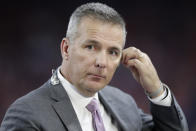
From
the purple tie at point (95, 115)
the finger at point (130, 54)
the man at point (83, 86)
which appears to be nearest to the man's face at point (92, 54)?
the man at point (83, 86)

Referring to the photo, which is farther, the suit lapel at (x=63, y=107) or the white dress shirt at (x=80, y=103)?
the white dress shirt at (x=80, y=103)

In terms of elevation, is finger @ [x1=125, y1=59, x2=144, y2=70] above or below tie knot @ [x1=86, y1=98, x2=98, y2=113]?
above

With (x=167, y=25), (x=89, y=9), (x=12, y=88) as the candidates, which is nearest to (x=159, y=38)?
(x=167, y=25)

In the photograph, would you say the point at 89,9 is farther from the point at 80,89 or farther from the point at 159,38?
the point at 159,38

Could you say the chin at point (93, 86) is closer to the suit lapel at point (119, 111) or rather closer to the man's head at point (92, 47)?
the man's head at point (92, 47)

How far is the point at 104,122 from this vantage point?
68.1 inches

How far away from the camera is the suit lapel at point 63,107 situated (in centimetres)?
150

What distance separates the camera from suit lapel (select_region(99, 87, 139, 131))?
69.1 inches

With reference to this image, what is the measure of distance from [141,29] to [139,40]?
3.8 inches

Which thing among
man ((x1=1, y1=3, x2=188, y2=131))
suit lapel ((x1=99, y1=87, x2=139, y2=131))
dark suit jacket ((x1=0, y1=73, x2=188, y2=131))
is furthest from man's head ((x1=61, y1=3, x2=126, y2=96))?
suit lapel ((x1=99, y1=87, x2=139, y2=131))

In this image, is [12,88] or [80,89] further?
[12,88]

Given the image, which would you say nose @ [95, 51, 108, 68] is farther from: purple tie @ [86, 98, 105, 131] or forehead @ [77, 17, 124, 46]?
purple tie @ [86, 98, 105, 131]

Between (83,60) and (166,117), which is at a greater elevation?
(83,60)

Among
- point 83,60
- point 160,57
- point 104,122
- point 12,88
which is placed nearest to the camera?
point 83,60
